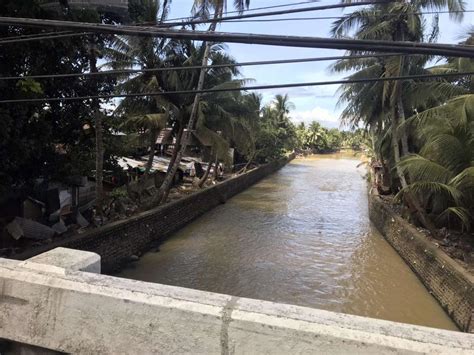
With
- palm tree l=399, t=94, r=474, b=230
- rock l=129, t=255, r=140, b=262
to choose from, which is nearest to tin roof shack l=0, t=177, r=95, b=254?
rock l=129, t=255, r=140, b=262

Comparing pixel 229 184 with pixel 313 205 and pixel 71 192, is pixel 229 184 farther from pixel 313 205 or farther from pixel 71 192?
pixel 71 192

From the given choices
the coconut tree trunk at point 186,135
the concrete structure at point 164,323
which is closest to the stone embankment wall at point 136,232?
the coconut tree trunk at point 186,135

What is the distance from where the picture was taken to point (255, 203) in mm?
21734

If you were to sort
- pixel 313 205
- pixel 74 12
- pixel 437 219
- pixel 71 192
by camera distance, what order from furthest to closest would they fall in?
pixel 313 205, pixel 437 219, pixel 71 192, pixel 74 12

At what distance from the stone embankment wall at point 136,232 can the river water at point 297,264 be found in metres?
0.40

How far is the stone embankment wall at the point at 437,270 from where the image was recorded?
289 inches

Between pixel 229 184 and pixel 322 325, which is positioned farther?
pixel 229 184

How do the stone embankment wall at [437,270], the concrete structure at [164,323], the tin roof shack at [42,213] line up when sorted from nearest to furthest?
1. the concrete structure at [164,323]
2. the stone embankment wall at [437,270]
3. the tin roof shack at [42,213]

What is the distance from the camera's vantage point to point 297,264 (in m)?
11.6

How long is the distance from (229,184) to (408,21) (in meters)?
12.6

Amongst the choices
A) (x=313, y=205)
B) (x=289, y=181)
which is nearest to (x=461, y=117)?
(x=313, y=205)

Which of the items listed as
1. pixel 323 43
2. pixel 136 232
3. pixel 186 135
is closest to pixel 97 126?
pixel 136 232

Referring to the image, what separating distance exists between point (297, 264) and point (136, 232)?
15.5 ft

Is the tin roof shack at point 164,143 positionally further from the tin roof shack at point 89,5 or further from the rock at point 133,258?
the tin roof shack at point 89,5
